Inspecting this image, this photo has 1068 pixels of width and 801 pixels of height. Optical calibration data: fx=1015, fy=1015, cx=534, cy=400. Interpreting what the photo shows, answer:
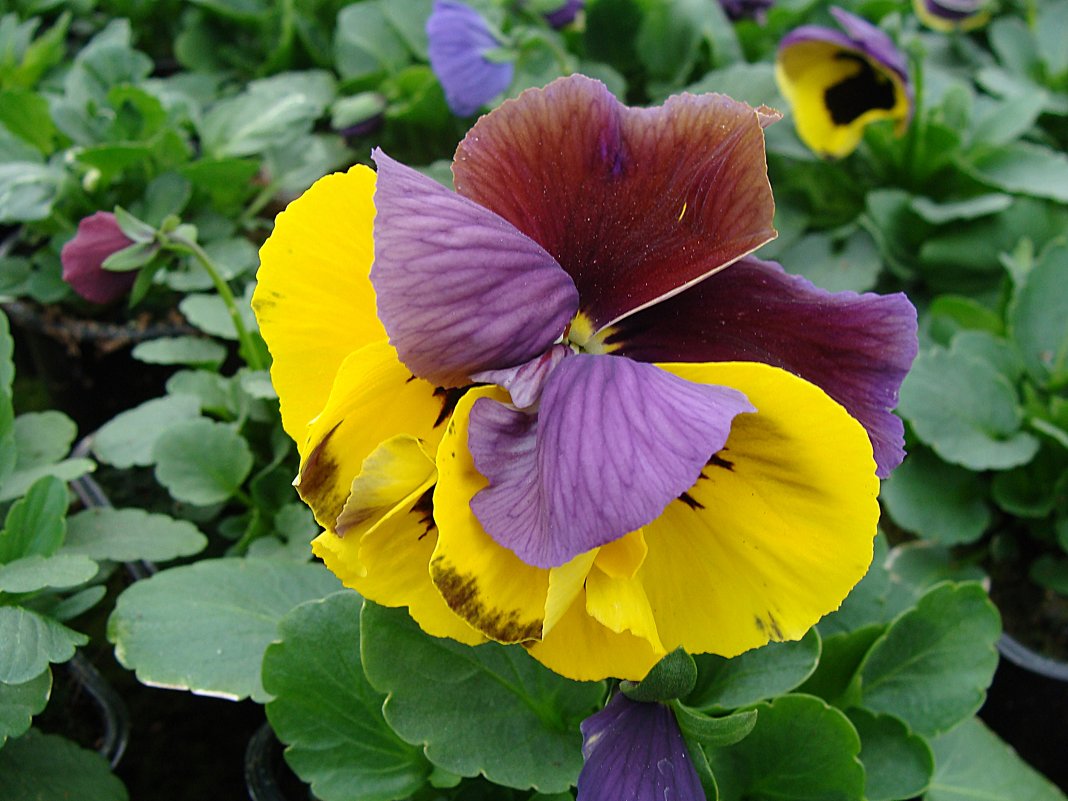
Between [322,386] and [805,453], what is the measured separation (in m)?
0.24

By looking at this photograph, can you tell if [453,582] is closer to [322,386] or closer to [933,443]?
[322,386]

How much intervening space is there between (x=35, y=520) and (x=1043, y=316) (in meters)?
1.19

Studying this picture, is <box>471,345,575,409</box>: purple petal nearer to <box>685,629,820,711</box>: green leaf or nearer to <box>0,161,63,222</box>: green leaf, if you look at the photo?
<box>685,629,820,711</box>: green leaf

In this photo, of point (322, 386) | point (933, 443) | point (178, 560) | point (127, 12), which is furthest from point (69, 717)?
point (127, 12)

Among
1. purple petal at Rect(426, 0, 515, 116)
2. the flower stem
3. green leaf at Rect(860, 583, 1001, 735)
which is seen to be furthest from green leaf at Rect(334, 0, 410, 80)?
green leaf at Rect(860, 583, 1001, 735)

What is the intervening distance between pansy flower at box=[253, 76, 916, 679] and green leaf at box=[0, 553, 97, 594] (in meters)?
0.29

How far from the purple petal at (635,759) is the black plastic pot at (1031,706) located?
2.47ft

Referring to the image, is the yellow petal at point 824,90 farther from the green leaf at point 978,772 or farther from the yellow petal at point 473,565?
the yellow petal at point 473,565

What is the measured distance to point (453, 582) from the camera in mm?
464

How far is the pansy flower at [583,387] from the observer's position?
446 millimetres

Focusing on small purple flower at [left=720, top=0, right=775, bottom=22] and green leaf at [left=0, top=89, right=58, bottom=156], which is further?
small purple flower at [left=720, top=0, right=775, bottom=22]

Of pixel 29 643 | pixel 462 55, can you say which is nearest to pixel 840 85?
pixel 462 55

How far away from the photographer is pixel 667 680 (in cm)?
58

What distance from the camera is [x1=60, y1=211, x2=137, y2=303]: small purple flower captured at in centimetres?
102
